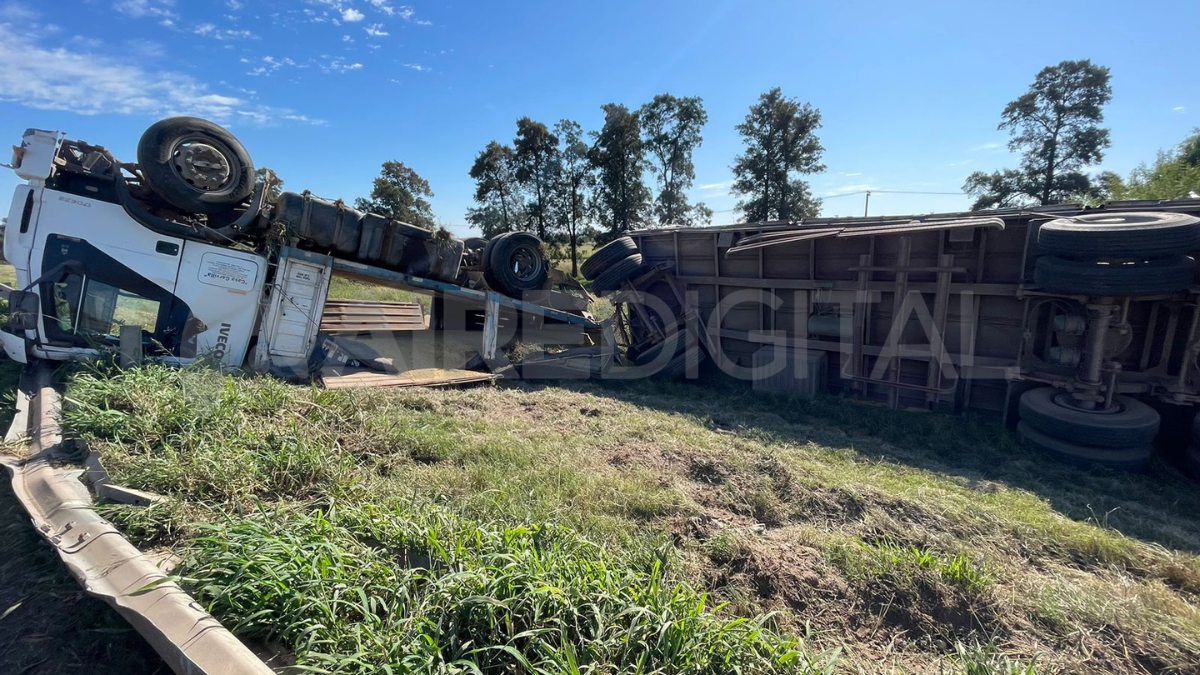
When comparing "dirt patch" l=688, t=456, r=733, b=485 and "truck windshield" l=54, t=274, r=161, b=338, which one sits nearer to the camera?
"dirt patch" l=688, t=456, r=733, b=485

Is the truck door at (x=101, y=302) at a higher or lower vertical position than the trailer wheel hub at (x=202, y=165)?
lower

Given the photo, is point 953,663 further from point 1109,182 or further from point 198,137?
point 1109,182

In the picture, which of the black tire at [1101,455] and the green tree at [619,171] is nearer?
the black tire at [1101,455]

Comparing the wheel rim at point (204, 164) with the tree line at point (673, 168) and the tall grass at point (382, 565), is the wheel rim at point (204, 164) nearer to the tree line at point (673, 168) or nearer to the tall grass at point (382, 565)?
the tall grass at point (382, 565)

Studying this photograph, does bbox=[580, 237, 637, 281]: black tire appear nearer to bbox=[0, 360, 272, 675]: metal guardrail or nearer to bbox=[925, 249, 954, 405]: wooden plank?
bbox=[925, 249, 954, 405]: wooden plank

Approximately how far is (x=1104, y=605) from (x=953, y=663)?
0.98m

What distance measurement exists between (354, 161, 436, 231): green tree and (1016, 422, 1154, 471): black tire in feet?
78.0

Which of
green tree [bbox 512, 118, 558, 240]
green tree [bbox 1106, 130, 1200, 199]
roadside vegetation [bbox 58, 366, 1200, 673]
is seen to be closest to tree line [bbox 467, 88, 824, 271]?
green tree [bbox 512, 118, 558, 240]

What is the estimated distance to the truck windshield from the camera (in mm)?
5121

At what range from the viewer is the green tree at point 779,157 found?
25.4m

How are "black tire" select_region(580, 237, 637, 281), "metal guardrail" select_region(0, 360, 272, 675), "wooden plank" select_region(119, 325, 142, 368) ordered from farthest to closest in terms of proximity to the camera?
"black tire" select_region(580, 237, 637, 281)
"wooden plank" select_region(119, 325, 142, 368)
"metal guardrail" select_region(0, 360, 272, 675)

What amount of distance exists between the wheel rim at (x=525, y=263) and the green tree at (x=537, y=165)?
16.4 meters

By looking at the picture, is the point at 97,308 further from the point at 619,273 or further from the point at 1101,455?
the point at 1101,455

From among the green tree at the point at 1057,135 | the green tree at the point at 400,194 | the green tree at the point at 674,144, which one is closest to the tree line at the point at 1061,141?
the green tree at the point at 1057,135
